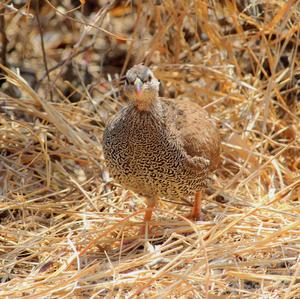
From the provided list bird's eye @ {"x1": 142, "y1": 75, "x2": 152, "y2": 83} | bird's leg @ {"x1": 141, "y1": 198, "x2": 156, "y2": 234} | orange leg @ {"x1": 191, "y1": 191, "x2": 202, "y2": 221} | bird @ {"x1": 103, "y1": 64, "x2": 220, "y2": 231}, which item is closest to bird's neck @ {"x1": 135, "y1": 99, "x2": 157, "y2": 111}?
bird @ {"x1": 103, "y1": 64, "x2": 220, "y2": 231}

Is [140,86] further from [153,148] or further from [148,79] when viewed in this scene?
[153,148]

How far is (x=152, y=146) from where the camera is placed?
12.0 ft

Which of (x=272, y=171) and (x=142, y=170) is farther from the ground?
(x=142, y=170)

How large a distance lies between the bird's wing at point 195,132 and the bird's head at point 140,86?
213mm

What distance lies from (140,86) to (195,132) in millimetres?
495

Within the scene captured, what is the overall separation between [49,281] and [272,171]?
187 cm

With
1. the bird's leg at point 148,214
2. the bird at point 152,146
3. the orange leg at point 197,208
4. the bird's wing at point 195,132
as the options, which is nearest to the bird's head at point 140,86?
the bird at point 152,146

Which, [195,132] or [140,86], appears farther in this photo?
[195,132]

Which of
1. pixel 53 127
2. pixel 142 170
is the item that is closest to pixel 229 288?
pixel 142 170

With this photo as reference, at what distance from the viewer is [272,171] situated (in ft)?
15.0

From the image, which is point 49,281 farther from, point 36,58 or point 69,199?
point 36,58

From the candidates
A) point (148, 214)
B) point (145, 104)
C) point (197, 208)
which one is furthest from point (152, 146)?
point (197, 208)

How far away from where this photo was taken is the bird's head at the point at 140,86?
3.50 metres

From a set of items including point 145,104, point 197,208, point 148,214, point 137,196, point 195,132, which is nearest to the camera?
point 145,104
